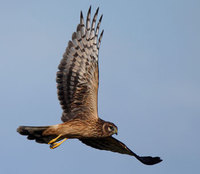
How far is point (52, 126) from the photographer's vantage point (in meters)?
10.9

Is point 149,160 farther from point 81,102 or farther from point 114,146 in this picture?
point 81,102

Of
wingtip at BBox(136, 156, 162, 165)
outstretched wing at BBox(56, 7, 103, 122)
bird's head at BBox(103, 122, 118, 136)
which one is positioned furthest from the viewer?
wingtip at BBox(136, 156, 162, 165)

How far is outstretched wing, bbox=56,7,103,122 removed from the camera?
444 inches

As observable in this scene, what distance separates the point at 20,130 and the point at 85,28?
3.18 metres

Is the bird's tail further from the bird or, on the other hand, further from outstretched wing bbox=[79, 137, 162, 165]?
outstretched wing bbox=[79, 137, 162, 165]

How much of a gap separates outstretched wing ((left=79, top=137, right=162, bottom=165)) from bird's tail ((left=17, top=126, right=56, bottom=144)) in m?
Result: 1.36

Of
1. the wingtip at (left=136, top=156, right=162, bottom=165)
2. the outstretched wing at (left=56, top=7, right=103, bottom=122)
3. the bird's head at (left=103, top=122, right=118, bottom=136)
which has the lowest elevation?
the wingtip at (left=136, top=156, right=162, bottom=165)

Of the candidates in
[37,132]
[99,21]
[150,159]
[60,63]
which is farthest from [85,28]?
[150,159]

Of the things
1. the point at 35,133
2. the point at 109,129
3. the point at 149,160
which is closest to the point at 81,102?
the point at 109,129

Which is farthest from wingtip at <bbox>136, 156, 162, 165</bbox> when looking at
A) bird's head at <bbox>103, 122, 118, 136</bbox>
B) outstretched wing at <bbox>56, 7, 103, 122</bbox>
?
outstretched wing at <bbox>56, 7, 103, 122</bbox>

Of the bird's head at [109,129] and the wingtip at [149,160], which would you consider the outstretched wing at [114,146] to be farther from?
the bird's head at [109,129]

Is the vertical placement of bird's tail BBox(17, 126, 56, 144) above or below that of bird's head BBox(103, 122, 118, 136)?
below

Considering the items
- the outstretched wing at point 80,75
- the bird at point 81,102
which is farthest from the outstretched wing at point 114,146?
the outstretched wing at point 80,75

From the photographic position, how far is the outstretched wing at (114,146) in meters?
11.7
